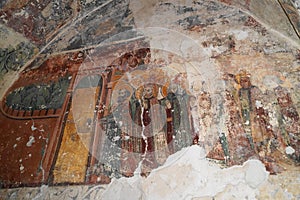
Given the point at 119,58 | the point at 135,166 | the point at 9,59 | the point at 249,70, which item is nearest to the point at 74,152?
the point at 135,166

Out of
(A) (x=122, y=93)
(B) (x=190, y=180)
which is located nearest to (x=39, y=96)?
(A) (x=122, y=93)

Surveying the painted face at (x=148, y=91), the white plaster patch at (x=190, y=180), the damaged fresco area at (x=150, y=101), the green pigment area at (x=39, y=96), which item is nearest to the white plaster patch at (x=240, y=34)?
the damaged fresco area at (x=150, y=101)

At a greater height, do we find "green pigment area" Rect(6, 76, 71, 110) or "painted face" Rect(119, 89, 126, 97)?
"green pigment area" Rect(6, 76, 71, 110)

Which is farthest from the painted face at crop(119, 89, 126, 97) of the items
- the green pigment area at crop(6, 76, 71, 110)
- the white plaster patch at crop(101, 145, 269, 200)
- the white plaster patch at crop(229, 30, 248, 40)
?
the white plaster patch at crop(229, 30, 248, 40)

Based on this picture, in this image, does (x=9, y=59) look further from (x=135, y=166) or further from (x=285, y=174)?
(x=285, y=174)

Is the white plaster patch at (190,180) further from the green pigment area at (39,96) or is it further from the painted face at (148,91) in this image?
the green pigment area at (39,96)

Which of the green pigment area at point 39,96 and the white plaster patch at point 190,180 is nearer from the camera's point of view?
the white plaster patch at point 190,180

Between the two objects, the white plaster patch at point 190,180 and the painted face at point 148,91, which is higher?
the painted face at point 148,91

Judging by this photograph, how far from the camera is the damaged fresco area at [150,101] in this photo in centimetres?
350

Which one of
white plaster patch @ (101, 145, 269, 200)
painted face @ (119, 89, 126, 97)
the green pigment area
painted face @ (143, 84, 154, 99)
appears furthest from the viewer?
the green pigment area

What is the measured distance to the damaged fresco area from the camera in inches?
138

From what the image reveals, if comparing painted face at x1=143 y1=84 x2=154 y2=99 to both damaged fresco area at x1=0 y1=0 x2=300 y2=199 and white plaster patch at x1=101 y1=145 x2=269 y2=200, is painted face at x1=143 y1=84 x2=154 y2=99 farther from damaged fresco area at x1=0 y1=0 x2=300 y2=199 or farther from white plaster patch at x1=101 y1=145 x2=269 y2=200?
white plaster patch at x1=101 y1=145 x2=269 y2=200

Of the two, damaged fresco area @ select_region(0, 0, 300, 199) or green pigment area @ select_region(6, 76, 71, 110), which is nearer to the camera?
damaged fresco area @ select_region(0, 0, 300, 199)

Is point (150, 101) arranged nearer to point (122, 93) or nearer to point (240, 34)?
point (122, 93)
